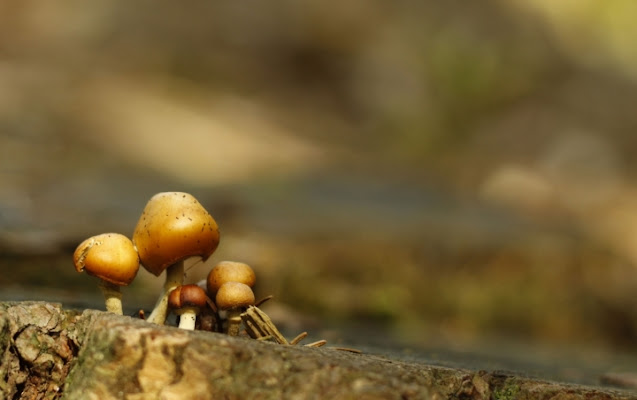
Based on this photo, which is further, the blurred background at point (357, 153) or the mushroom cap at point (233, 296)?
the blurred background at point (357, 153)

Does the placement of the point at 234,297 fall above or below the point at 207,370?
above

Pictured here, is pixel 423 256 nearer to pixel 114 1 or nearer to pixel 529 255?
pixel 529 255

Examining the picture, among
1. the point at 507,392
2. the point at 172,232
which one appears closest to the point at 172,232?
the point at 172,232

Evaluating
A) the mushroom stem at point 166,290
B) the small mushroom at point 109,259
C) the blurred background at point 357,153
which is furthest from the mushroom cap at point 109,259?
the blurred background at point 357,153

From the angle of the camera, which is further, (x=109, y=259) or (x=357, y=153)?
(x=357, y=153)

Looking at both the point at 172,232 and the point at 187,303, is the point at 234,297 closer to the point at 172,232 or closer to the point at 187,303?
the point at 187,303

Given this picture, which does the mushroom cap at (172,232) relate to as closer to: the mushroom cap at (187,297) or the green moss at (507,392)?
the mushroom cap at (187,297)

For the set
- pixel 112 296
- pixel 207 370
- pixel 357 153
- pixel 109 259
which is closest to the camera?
pixel 207 370

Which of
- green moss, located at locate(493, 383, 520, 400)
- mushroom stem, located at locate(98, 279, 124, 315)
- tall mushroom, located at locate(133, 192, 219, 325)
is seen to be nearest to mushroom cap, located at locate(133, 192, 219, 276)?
tall mushroom, located at locate(133, 192, 219, 325)

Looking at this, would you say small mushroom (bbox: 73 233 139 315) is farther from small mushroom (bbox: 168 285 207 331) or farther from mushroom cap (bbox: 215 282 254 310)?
mushroom cap (bbox: 215 282 254 310)
